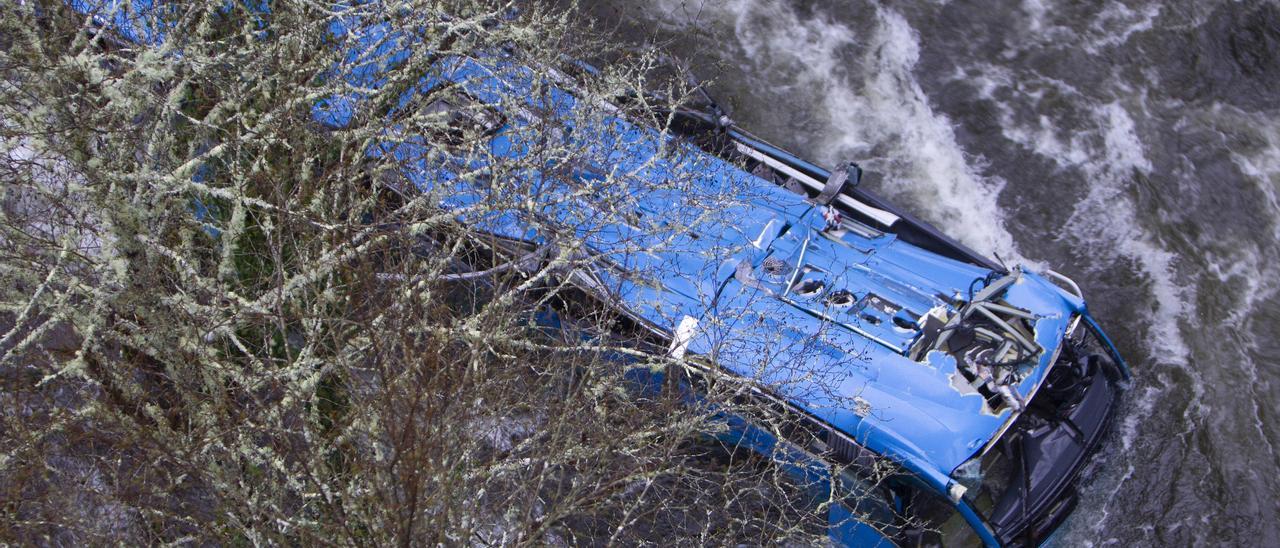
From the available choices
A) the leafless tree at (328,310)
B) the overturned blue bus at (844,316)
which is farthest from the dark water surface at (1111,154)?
the leafless tree at (328,310)

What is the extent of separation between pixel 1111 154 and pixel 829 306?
5671mm

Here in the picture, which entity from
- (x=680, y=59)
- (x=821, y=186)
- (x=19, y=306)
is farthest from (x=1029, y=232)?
(x=19, y=306)

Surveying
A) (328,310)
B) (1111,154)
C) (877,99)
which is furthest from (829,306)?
(1111,154)

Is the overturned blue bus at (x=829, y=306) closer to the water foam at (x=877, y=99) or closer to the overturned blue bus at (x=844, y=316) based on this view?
the overturned blue bus at (x=844, y=316)

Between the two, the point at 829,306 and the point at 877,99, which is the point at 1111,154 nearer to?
the point at 877,99

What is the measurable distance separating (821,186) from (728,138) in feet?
3.68

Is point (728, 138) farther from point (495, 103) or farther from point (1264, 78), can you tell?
point (1264, 78)

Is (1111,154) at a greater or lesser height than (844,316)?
greater

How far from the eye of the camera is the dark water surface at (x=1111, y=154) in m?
10.2

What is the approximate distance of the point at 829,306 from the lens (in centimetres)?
853

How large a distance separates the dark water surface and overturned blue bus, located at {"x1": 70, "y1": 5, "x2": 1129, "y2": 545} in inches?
82.3

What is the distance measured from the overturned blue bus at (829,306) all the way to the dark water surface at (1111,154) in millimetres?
2091

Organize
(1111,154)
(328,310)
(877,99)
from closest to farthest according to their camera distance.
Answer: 1. (328,310)
2. (1111,154)
3. (877,99)

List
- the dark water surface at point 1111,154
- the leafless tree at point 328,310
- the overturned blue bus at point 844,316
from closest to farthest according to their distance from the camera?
the leafless tree at point 328,310 < the overturned blue bus at point 844,316 < the dark water surface at point 1111,154
